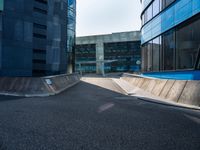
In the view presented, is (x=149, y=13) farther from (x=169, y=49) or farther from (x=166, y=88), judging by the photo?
(x=166, y=88)

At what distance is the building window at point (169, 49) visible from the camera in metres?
15.3

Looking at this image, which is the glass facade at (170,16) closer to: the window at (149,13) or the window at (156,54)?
the window at (149,13)

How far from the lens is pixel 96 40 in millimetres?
67125

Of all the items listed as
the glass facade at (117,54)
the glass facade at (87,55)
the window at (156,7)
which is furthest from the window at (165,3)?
the glass facade at (87,55)

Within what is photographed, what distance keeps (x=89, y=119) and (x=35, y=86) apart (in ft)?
27.4

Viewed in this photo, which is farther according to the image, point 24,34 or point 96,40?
point 96,40

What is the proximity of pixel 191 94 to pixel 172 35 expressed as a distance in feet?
27.6

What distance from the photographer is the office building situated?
2447 inches

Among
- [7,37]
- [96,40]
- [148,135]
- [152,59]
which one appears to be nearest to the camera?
[148,135]

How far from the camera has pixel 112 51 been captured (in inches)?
2569

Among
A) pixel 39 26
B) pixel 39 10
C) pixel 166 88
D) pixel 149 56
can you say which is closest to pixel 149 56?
pixel 149 56

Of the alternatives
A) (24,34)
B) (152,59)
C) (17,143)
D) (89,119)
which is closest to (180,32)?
(152,59)

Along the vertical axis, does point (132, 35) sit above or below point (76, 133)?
above

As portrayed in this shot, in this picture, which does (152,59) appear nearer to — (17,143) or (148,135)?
(148,135)
